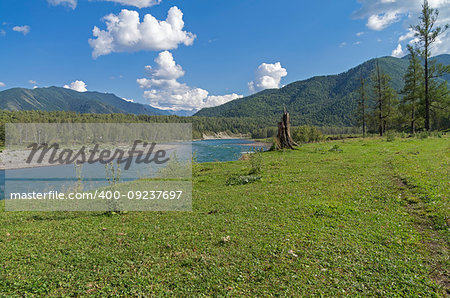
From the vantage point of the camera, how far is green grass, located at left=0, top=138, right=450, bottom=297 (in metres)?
4.78

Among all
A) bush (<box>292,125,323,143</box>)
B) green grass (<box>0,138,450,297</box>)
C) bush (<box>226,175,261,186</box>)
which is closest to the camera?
green grass (<box>0,138,450,297</box>)

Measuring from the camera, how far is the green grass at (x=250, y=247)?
478 centimetres

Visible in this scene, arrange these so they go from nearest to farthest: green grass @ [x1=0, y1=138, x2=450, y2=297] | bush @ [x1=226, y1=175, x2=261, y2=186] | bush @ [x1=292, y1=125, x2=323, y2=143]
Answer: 1. green grass @ [x1=0, y1=138, x2=450, y2=297]
2. bush @ [x1=226, y1=175, x2=261, y2=186]
3. bush @ [x1=292, y1=125, x2=323, y2=143]

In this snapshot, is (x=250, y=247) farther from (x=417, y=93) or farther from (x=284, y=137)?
(x=417, y=93)

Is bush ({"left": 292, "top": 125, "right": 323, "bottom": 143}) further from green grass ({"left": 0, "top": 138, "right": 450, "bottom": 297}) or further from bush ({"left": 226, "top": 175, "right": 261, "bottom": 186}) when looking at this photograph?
green grass ({"left": 0, "top": 138, "right": 450, "bottom": 297})

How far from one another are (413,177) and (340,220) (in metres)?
6.56

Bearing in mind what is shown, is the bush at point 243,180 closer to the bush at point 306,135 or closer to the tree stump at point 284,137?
the tree stump at point 284,137

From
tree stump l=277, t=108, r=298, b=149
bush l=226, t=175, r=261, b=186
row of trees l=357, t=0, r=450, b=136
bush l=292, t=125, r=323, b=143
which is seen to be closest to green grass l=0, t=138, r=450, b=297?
bush l=226, t=175, r=261, b=186

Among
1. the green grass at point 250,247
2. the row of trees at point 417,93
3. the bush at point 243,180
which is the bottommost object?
the green grass at point 250,247

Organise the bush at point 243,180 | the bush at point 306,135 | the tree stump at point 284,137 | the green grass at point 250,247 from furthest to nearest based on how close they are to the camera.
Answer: the bush at point 306,135, the tree stump at point 284,137, the bush at point 243,180, the green grass at point 250,247

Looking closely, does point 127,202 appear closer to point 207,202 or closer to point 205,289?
point 207,202

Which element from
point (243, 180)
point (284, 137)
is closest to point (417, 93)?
point (284, 137)

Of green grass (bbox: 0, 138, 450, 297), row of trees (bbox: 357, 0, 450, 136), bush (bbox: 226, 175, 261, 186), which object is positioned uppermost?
row of trees (bbox: 357, 0, 450, 136)

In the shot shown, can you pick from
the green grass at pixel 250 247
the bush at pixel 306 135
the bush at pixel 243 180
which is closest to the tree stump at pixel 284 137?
the bush at pixel 243 180
